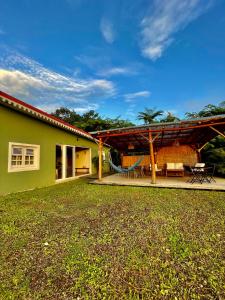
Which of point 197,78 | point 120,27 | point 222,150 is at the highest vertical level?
point 120,27

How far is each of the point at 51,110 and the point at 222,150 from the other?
27.9 m

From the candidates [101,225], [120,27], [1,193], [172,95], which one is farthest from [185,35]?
[1,193]

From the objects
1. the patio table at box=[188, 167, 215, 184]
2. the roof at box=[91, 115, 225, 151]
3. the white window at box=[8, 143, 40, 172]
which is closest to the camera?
the white window at box=[8, 143, 40, 172]

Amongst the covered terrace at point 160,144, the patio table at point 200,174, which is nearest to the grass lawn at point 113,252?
the patio table at point 200,174

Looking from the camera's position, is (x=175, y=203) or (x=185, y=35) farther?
(x=185, y=35)

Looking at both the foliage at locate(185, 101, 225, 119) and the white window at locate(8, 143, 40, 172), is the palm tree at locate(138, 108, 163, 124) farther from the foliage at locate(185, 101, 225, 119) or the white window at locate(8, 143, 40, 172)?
the white window at locate(8, 143, 40, 172)

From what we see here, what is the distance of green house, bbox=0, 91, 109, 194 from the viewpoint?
18.6 feet

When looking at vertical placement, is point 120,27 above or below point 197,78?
above

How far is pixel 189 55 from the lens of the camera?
11.5m

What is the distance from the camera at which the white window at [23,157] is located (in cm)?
602

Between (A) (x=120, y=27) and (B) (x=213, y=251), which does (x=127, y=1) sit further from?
(B) (x=213, y=251)

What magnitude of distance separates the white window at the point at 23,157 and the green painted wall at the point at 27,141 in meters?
0.16

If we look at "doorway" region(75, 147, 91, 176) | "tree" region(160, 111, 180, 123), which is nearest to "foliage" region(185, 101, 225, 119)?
"tree" region(160, 111, 180, 123)

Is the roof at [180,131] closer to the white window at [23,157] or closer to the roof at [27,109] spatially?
the roof at [27,109]
